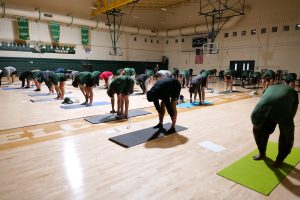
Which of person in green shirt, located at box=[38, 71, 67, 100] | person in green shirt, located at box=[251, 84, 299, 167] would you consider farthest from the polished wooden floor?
person in green shirt, located at box=[38, 71, 67, 100]

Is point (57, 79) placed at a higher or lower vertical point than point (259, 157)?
higher

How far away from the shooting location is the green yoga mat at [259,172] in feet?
7.67

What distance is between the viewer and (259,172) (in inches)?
103

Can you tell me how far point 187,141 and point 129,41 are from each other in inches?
678

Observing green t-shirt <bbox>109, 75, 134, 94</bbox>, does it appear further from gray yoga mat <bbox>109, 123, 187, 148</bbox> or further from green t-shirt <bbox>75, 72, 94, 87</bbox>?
green t-shirt <bbox>75, 72, 94, 87</bbox>

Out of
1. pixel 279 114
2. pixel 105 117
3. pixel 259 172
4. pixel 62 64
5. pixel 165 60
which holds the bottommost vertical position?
pixel 259 172

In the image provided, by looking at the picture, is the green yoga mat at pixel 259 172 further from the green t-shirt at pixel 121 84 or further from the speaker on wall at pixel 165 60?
the speaker on wall at pixel 165 60

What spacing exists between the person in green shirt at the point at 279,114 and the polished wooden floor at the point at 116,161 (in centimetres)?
43

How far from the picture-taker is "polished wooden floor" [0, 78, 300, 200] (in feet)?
7.30

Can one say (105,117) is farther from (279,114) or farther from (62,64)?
(62,64)

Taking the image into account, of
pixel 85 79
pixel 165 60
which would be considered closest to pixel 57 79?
pixel 85 79

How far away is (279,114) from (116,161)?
205cm

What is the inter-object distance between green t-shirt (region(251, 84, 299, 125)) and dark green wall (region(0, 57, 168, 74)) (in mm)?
15387

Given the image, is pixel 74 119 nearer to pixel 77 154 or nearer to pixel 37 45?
pixel 77 154
